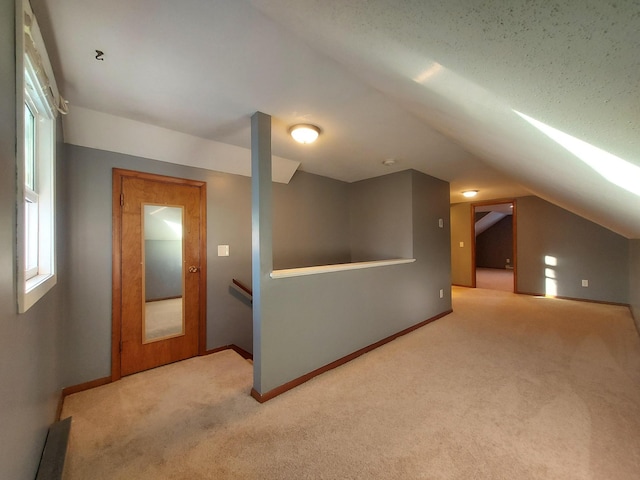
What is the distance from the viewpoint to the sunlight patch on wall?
3.24ft

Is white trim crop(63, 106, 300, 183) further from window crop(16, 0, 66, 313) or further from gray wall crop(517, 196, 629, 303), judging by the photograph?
gray wall crop(517, 196, 629, 303)

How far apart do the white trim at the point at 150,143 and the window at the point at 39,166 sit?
11.9 inches

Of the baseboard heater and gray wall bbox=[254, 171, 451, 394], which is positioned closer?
the baseboard heater

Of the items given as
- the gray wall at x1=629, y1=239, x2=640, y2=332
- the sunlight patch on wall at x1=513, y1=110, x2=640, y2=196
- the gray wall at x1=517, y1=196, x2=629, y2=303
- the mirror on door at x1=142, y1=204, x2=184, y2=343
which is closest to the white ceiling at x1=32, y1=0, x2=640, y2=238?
the sunlight patch on wall at x1=513, y1=110, x2=640, y2=196

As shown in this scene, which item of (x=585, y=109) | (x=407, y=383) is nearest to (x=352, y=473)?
(x=407, y=383)

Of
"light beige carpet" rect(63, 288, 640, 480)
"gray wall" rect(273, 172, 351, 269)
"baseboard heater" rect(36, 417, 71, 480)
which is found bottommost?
"light beige carpet" rect(63, 288, 640, 480)

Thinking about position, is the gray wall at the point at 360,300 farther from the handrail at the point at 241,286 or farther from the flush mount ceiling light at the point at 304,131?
the flush mount ceiling light at the point at 304,131

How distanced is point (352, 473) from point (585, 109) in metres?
1.84

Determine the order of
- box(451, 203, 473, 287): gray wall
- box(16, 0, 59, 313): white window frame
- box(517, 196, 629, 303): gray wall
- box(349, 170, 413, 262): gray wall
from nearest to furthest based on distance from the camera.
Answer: box(16, 0, 59, 313): white window frame, box(349, 170, 413, 262): gray wall, box(517, 196, 629, 303): gray wall, box(451, 203, 473, 287): gray wall

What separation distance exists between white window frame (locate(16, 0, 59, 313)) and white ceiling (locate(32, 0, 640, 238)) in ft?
0.68

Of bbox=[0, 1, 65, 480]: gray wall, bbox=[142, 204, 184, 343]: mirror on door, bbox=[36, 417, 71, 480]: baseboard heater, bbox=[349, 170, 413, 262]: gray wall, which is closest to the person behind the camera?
bbox=[0, 1, 65, 480]: gray wall

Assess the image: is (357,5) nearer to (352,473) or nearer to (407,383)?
(352,473)

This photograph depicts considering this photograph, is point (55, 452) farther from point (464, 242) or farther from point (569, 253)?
point (569, 253)

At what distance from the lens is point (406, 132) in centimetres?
231
